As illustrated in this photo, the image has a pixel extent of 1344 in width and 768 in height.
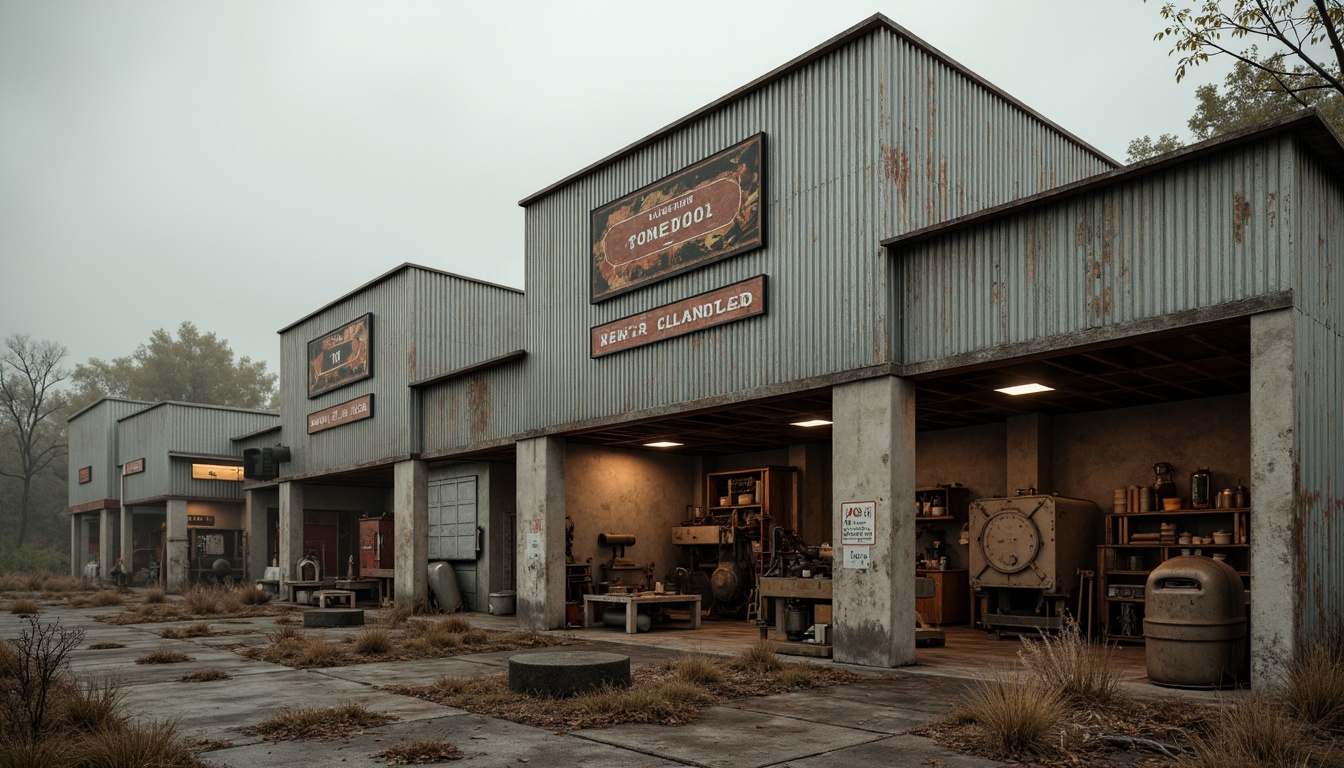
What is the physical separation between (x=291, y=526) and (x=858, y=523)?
22.6m

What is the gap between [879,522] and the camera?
12.5 metres

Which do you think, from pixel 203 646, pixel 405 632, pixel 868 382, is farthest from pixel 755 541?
pixel 203 646

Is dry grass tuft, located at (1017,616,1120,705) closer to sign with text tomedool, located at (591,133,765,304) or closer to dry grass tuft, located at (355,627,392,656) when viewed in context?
sign with text tomedool, located at (591,133,765,304)

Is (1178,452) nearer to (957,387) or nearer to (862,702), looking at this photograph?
(957,387)

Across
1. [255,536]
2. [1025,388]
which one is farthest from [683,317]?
[255,536]

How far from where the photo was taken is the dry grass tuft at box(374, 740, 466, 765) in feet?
24.5

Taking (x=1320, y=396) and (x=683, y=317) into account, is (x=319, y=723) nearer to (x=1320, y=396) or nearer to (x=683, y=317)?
(x=683, y=317)

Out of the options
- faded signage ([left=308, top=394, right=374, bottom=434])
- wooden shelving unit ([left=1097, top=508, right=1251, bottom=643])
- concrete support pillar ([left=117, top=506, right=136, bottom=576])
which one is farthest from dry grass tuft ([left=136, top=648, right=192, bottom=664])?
concrete support pillar ([left=117, top=506, right=136, bottom=576])

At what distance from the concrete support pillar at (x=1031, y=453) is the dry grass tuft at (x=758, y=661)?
22.4 ft

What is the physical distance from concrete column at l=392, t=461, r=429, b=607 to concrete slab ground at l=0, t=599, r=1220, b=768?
905 cm

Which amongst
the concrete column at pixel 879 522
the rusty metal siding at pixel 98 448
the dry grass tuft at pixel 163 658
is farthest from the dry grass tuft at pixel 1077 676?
the rusty metal siding at pixel 98 448

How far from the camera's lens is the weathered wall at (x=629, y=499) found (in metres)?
20.8

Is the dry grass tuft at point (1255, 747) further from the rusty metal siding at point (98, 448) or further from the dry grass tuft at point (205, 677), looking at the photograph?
the rusty metal siding at point (98, 448)

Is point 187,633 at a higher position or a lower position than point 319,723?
lower
